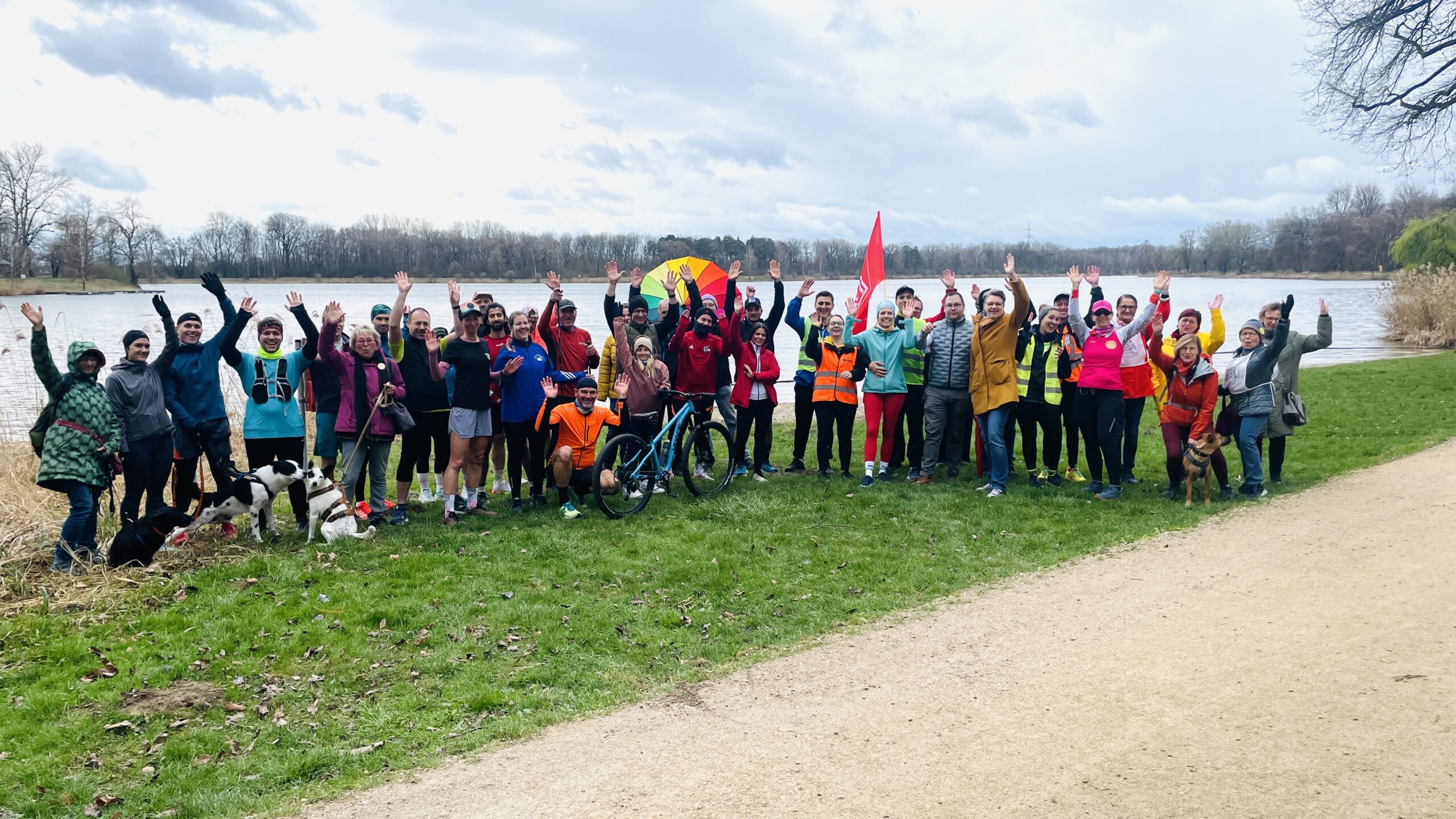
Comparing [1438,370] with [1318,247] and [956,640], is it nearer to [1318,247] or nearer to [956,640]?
[956,640]

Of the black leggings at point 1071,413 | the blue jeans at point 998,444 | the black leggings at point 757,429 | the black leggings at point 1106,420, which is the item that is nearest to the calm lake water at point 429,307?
the black leggings at point 757,429

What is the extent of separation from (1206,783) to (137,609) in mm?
6432

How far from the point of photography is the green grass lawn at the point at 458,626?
13.8 ft

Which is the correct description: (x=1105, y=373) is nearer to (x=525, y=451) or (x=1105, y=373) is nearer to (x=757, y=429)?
(x=757, y=429)

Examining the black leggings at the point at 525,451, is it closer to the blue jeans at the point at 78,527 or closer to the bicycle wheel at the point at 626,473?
the bicycle wheel at the point at 626,473

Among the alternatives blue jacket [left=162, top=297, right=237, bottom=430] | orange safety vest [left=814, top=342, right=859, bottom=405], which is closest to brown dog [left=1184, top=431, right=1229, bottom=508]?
orange safety vest [left=814, top=342, right=859, bottom=405]

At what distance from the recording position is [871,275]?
37.3 feet

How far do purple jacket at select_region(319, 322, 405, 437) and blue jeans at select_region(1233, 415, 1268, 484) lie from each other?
8.08 meters

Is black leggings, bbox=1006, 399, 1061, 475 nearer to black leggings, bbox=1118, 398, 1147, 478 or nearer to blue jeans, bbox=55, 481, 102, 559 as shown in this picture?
black leggings, bbox=1118, 398, 1147, 478

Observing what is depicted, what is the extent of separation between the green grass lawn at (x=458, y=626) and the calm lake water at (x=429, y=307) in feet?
14.0

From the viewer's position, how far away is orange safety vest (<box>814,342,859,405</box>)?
942cm

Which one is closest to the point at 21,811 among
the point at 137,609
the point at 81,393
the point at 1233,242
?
the point at 137,609

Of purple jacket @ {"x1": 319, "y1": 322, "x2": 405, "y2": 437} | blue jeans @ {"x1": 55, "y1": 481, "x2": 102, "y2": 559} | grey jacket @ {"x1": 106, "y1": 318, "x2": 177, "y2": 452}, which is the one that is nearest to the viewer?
blue jeans @ {"x1": 55, "y1": 481, "x2": 102, "y2": 559}

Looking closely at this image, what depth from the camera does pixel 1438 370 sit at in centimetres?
1689
